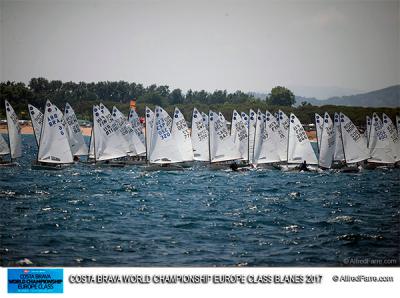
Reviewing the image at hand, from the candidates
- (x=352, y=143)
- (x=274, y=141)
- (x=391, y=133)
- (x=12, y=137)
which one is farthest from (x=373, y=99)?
(x=12, y=137)

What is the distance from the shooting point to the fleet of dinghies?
125 ft

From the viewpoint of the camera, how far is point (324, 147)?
1558 inches

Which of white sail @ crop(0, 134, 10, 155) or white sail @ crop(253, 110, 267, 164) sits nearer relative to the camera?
white sail @ crop(0, 134, 10, 155)

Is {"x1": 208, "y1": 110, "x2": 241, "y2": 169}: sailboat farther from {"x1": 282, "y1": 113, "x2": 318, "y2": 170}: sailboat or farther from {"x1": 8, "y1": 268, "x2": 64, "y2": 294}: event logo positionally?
{"x1": 8, "y1": 268, "x2": 64, "y2": 294}: event logo

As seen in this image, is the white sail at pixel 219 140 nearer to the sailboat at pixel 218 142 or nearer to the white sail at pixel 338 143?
the sailboat at pixel 218 142

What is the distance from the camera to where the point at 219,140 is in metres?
40.9

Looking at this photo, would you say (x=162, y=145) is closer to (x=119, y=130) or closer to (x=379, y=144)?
(x=119, y=130)

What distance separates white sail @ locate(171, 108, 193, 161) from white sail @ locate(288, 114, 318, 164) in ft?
22.2

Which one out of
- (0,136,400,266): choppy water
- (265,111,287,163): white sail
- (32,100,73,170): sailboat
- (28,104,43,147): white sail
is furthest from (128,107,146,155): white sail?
(0,136,400,266): choppy water

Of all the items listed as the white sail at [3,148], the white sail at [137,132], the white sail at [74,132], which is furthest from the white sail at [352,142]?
the white sail at [3,148]

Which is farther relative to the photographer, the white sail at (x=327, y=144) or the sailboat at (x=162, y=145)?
the white sail at (x=327, y=144)

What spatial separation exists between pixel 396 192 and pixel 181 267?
1394 cm

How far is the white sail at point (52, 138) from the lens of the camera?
34.7m

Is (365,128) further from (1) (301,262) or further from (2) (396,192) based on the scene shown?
(1) (301,262)
